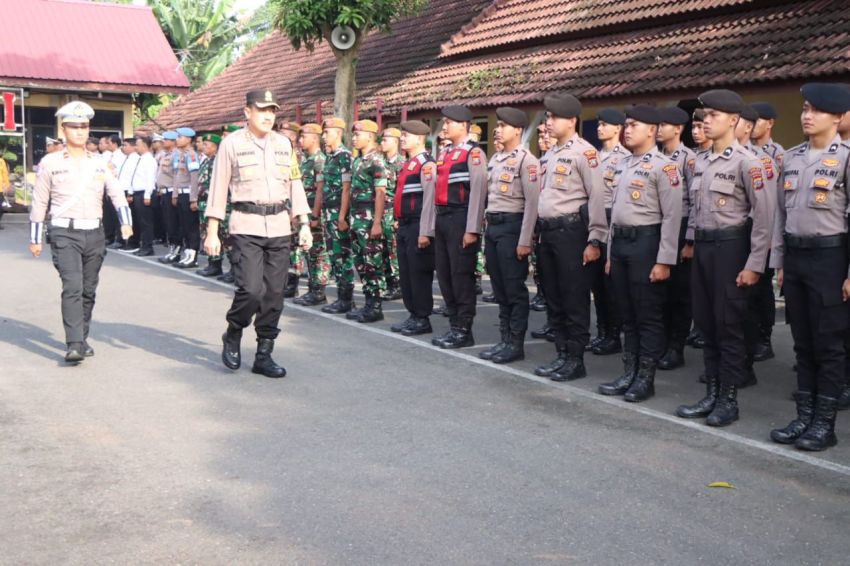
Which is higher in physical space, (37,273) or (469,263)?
(469,263)

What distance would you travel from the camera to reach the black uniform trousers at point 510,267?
26.7 ft

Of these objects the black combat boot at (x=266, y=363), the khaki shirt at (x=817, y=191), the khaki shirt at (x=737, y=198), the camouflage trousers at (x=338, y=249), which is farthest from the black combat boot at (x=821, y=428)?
the camouflage trousers at (x=338, y=249)

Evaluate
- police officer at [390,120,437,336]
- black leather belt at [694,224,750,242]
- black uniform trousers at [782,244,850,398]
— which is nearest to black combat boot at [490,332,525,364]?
police officer at [390,120,437,336]

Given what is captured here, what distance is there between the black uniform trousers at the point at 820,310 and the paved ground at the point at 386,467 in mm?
468

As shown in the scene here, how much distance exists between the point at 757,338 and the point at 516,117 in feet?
8.80

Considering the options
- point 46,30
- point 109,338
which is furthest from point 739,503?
point 46,30

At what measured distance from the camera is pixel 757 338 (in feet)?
26.9

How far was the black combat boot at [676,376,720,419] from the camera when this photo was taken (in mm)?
6457

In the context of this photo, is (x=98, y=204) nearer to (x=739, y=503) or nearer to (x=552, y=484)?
(x=552, y=484)

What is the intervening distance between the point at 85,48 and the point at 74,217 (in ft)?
79.1

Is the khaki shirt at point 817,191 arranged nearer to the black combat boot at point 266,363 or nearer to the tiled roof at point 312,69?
the black combat boot at point 266,363

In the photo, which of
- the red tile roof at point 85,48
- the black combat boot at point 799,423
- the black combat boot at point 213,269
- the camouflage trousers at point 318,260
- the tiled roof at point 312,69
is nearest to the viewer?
the black combat boot at point 799,423

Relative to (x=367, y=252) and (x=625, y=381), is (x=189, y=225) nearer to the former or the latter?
(x=367, y=252)

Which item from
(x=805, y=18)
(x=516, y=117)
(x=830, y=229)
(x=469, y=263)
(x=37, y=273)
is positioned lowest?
(x=37, y=273)
